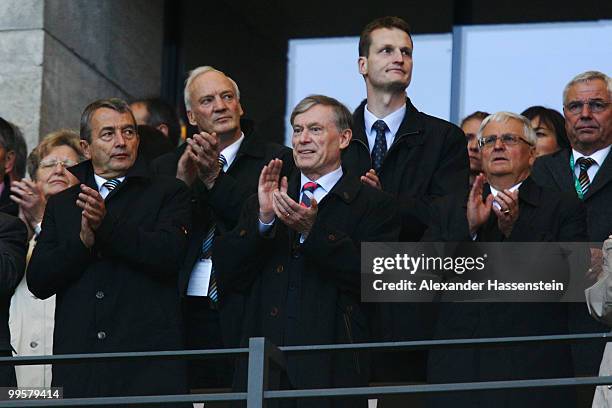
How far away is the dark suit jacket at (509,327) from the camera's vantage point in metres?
6.77

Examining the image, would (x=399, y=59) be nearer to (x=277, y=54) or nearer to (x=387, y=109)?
(x=387, y=109)

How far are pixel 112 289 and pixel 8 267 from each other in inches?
21.6

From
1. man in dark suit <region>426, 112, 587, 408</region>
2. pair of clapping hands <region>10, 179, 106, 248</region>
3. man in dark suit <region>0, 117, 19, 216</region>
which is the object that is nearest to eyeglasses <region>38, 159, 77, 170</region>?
pair of clapping hands <region>10, 179, 106, 248</region>

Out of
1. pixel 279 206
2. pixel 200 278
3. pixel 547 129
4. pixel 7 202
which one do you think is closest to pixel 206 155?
pixel 200 278

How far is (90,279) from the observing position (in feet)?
23.4

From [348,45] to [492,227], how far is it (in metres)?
4.23

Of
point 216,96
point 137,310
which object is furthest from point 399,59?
point 137,310

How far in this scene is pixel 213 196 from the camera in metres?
7.42

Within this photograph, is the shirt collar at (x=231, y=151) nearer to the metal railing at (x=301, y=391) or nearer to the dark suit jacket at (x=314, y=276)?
the dark suit jacket at (x=314, y=276)

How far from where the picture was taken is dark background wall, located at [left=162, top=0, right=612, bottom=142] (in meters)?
10.9

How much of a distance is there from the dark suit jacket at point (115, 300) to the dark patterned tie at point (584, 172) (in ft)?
7.01

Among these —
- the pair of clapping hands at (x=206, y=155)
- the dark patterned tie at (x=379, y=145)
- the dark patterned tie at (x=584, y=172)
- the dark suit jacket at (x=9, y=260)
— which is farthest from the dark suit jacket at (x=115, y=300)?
the dark patterned tie at (x=584, y=172)

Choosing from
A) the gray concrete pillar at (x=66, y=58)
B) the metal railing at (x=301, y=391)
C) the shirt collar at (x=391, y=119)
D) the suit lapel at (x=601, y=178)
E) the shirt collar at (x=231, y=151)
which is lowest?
the metal railing at (x=301, y=391)

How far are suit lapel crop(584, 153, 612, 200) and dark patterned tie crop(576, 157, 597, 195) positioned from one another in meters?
0.07
